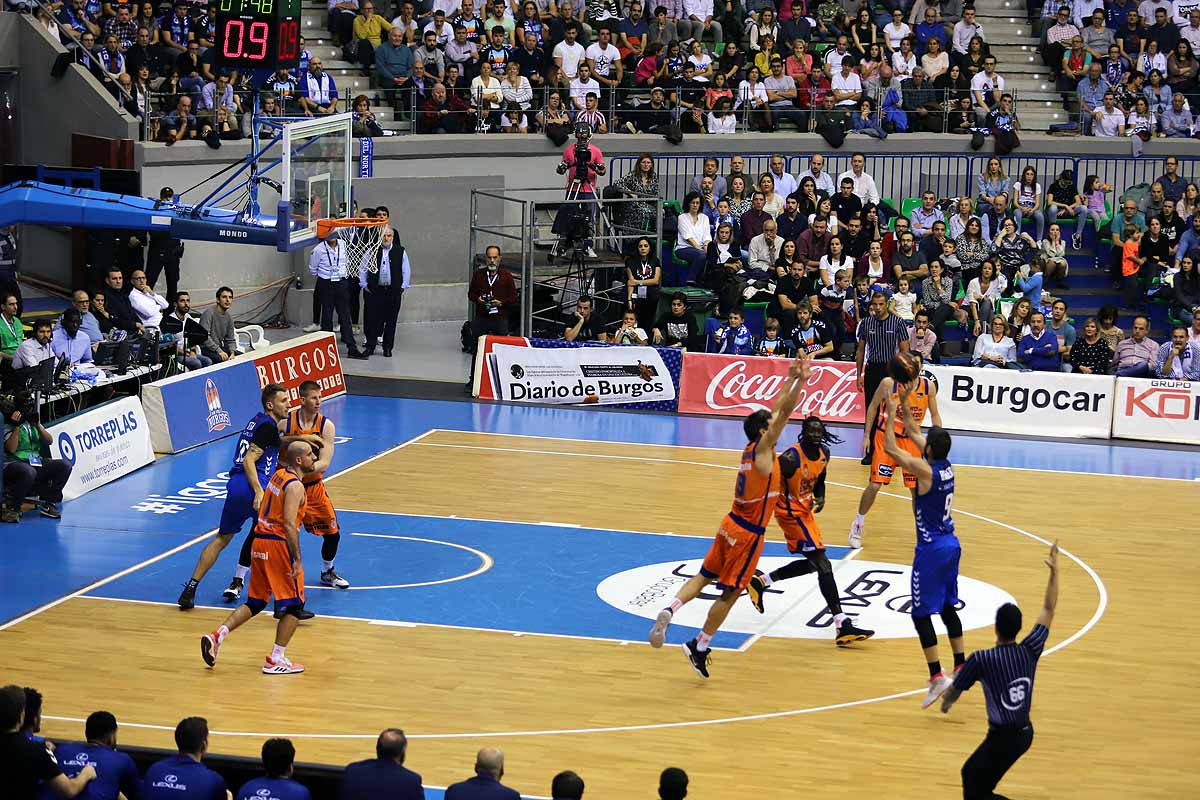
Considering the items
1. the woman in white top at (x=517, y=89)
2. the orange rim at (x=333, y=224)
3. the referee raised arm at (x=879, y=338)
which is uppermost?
the woman in white top at (x=517, y=89)

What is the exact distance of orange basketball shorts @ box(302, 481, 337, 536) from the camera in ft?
45.8

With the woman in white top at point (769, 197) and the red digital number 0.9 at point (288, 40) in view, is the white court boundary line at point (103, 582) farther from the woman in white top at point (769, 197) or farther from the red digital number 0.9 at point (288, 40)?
the woman in white top at point (769, 197)

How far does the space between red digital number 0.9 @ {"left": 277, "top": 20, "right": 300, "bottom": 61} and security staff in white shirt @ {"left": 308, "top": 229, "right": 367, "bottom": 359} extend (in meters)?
6.00

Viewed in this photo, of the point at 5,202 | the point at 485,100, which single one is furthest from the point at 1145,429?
the point at 5,202

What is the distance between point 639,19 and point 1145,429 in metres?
12.3

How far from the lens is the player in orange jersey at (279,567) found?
1214cm

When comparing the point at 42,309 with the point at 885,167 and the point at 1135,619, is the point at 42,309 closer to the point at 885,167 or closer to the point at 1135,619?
the point at 885,167

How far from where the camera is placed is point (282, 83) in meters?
25.2

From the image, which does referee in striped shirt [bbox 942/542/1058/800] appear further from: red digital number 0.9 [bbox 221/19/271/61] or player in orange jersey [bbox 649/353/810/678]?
red digital number 0.9 [bbox 221/19/271/61]

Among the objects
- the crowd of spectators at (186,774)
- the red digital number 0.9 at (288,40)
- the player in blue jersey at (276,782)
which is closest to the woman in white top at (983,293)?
the red digital number 0.9 at (288,40)

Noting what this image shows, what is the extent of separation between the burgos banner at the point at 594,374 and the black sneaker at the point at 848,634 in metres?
9.28

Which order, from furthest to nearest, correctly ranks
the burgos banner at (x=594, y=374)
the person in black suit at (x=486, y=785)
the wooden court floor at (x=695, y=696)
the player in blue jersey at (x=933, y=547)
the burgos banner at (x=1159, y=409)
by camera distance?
the burgos banner at (x=594, y=374)
the burgos banner at (x=1159, y=409)
the player in blue jersey at (x=933, y=547)
the wooden court floor at (x=695, y=696)
the person in black suit at (x=486, y=785)

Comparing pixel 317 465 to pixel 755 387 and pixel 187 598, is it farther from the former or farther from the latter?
pixel 755 387

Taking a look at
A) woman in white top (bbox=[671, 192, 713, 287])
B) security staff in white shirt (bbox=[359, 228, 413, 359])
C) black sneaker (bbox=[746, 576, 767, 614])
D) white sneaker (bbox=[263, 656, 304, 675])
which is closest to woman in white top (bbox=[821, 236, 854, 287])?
woman in white top (bbox=[671, 192, 713, 287])
